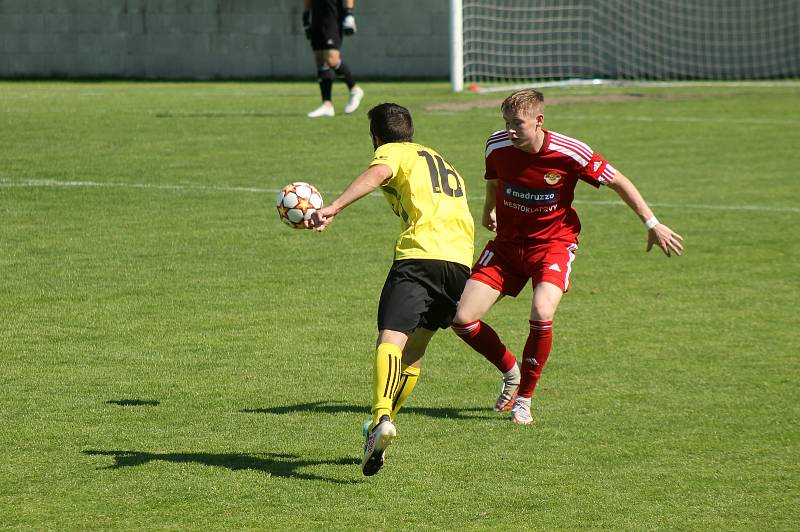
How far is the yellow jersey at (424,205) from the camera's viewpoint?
20.4 feet

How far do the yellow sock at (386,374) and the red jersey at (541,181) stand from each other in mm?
1540

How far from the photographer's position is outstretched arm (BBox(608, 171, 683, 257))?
6.69 meters

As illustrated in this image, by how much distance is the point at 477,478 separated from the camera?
5887 mm

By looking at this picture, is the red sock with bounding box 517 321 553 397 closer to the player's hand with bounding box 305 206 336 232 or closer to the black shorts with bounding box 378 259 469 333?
the black shorts with bounding box 378 259 469 333

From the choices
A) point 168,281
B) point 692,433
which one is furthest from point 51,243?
point 692,433

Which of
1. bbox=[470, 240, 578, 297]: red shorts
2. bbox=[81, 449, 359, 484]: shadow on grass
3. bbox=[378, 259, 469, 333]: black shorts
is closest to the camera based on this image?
bbox=[81, 449, 359, 484]: shadow on grass

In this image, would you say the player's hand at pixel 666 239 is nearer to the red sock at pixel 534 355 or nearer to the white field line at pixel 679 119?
the red sock at pixel 534 355

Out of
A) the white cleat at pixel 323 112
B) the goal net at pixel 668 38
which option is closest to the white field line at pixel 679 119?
the white cleat at pixel 323 112

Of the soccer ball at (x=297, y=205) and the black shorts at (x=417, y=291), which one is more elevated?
the soccer ball at (x=297, y=205)

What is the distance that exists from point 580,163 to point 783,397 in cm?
185

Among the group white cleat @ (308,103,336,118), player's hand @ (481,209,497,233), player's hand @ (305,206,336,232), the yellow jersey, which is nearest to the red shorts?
player's hand @ (481,209,497,233)

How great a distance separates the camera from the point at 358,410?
7.06 m

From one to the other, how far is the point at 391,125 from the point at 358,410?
1696mm

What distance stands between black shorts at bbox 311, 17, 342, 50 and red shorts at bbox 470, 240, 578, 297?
1166 cm
